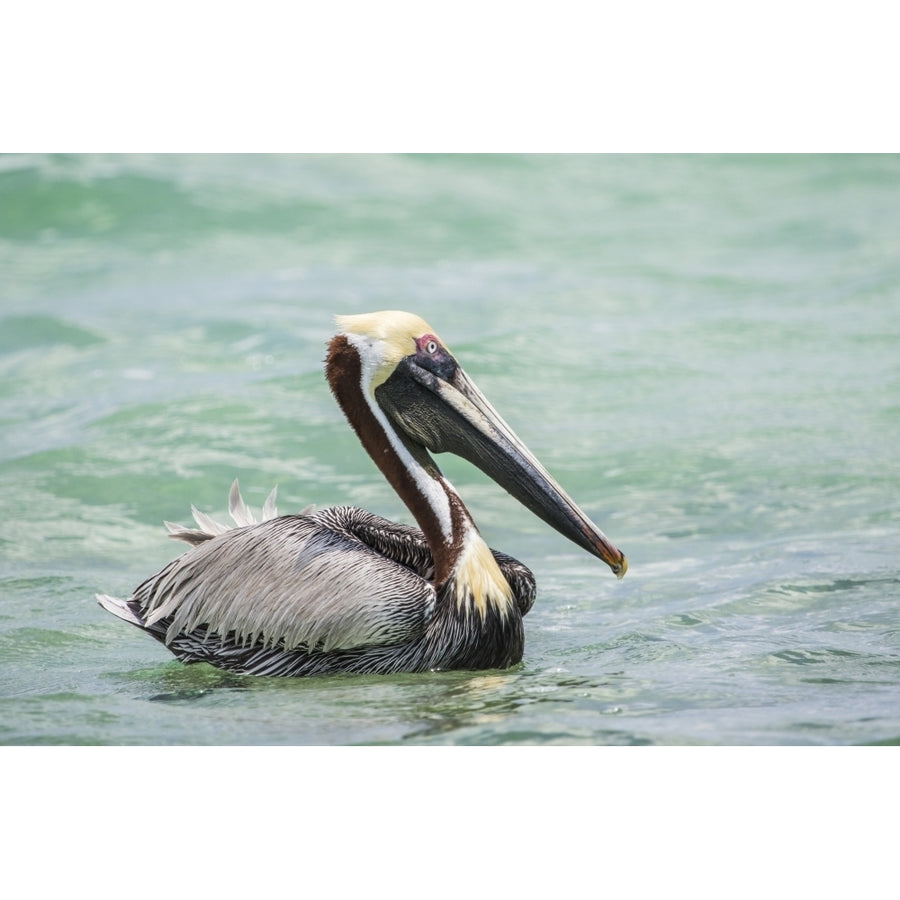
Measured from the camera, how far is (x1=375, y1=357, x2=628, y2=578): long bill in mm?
5324

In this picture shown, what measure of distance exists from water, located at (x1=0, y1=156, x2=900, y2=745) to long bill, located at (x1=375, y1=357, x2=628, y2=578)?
0.58 metres

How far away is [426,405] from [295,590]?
2.85 feet

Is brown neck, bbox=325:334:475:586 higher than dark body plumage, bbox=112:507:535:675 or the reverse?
higher

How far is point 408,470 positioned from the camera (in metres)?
5.38

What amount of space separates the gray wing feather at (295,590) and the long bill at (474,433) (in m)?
0.50

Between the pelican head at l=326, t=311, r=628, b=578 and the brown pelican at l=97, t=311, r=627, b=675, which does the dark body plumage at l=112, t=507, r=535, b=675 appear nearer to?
the brown pelican at l=97, t=311, r=627, b=675

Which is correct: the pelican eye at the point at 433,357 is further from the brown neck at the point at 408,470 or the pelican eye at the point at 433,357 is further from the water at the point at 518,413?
the water at the point at 518,413

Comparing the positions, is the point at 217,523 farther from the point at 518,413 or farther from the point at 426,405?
the point at 518,413

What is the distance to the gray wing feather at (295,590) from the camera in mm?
5016

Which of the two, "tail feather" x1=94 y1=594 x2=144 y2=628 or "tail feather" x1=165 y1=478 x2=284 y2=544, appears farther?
"tail feather" x1=165 y1=478 x2=284 y2=544

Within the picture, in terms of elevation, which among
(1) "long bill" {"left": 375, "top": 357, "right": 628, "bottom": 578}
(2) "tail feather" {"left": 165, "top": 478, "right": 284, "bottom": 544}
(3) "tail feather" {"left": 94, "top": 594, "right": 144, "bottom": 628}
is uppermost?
(1) "long bill" {"left": 375, "top": 357, "right": 628, "bottom": 578}

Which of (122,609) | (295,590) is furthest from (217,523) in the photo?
(295,590)

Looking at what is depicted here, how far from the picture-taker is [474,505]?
8180 millimetres

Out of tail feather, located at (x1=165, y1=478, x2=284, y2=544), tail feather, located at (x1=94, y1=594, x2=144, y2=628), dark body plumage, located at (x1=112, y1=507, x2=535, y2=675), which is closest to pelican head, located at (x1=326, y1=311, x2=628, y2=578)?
dark body plumage, located at (x1=112, y1=507, x2=535, y2=675)
